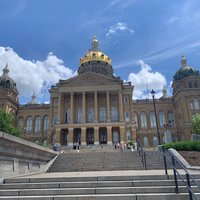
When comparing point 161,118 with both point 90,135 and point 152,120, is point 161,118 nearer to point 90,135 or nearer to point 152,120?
point 152,120

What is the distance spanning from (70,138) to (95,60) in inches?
1113

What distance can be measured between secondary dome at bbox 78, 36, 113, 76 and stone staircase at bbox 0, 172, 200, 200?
54869 mm

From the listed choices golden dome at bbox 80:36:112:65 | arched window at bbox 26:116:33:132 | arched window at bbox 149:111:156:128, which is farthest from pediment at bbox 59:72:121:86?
golden dome at bbox 80:36:112:65

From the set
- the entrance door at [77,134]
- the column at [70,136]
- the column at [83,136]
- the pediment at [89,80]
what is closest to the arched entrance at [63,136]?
the entrance door at [77,134]

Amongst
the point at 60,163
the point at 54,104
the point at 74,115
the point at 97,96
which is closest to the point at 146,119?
the point at 97,96

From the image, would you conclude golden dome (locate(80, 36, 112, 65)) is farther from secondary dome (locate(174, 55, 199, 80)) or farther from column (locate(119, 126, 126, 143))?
column (locate(119, 126, 126, 143))

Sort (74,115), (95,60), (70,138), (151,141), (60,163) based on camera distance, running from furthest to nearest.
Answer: (95,60)
(151,141)
(74,115)
(70,138)
(60,163)

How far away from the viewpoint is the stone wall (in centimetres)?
737

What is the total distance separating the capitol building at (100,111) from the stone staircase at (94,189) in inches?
1378

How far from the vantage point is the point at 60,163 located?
15508mm

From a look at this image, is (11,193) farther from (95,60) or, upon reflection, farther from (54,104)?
(95,60)

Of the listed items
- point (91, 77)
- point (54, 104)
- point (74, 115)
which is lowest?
point (74, 115)

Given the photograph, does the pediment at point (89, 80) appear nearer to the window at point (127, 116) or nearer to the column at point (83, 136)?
the window at point (127, 116)

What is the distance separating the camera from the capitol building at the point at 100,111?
44.8 m
